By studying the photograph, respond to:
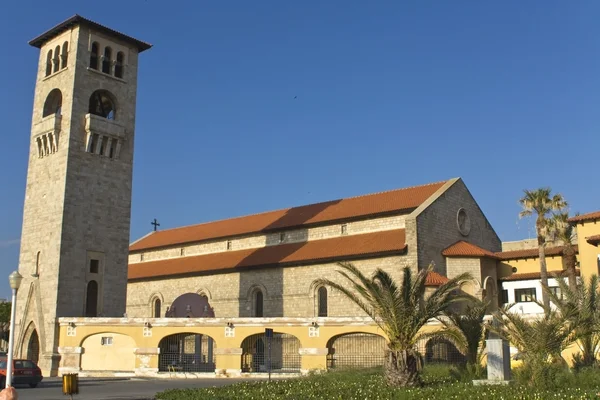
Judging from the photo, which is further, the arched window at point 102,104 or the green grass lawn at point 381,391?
the arched window at point 102,104

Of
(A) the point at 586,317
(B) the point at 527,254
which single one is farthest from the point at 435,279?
(A) the point at 586,317

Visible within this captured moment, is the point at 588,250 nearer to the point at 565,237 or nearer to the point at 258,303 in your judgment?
the point at 565,237

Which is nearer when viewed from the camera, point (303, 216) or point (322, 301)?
point (322, 301)

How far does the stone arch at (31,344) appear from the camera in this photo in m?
35.1

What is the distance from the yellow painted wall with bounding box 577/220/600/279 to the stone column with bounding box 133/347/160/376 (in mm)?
23036

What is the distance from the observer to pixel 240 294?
41250 millimetres

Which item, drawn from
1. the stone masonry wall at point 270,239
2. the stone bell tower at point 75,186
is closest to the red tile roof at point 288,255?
the stone masonry wall at point 270,239

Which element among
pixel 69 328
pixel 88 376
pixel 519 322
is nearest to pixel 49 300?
pixel 69 328

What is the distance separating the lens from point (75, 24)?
37.2 meters

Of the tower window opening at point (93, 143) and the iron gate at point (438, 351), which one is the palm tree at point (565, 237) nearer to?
the iron gate at point (438, 351)

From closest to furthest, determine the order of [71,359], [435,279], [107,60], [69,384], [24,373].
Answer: [69,384] → [24,373] → [435,279] → [71,359] → [107,60]

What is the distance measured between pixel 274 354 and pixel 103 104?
19130 mm

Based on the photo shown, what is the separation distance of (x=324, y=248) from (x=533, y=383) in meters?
23.4

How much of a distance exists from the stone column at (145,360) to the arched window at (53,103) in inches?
656
